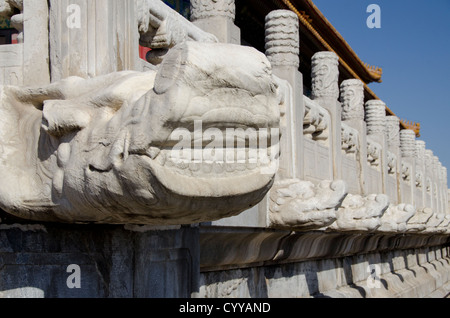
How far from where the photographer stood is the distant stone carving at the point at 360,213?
20.1 feet

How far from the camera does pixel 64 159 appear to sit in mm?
2674

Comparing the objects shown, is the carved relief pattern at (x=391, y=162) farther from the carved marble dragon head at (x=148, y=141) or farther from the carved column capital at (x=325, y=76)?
the carved marble dragon head at (x=148, y=141)

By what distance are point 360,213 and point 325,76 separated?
1.72m

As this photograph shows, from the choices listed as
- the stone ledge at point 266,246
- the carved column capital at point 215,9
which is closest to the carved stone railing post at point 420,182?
the stone ledge at point 266,246

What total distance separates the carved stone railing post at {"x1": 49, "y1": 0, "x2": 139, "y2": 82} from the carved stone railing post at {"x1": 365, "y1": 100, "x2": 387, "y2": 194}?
706 cm

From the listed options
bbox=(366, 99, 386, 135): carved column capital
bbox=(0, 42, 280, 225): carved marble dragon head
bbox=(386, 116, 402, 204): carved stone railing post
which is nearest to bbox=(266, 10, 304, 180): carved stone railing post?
bbox=(0, 42, 280, 225): carved marble dragon head

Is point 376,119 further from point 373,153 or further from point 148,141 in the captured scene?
point 148,141

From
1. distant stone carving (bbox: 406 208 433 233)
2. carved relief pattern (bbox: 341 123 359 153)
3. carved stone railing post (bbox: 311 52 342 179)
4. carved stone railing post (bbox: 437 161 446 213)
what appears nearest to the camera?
carved stone railing post (bbox: 311 52 342 179)

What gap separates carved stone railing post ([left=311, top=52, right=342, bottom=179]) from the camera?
22.7 feet

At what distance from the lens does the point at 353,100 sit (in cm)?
862

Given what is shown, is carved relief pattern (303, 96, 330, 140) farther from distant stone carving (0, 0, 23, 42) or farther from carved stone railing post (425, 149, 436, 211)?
carved stone railing post (425, 149, 436, 211)

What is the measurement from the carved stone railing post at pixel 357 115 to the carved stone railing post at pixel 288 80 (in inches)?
110
